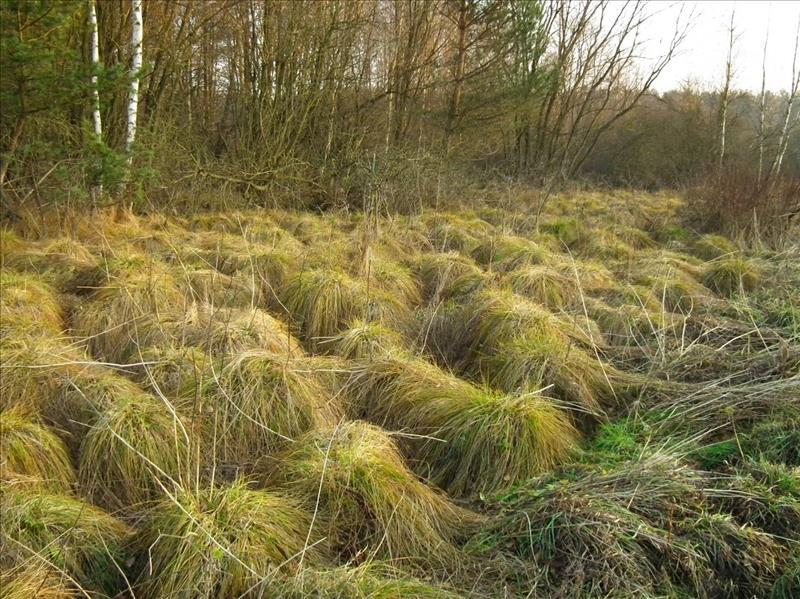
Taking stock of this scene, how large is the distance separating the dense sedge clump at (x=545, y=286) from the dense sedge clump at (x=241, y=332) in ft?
6.60

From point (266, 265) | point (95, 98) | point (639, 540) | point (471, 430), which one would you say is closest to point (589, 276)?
point (266, 265)

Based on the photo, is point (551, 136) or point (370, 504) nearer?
point (370, 504)

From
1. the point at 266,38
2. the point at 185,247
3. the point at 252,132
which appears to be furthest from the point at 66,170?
the point at 266,38

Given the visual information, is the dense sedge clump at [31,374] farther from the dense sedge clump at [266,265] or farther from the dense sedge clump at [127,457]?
the dense sedge clump at [266,265]

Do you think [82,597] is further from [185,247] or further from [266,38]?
[266,38]

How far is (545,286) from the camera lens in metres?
5.05

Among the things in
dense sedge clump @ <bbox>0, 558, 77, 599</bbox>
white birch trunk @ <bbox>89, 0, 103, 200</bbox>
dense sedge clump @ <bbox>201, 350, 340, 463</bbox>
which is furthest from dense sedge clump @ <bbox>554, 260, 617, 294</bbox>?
white birch trunk @ <bbox>89, 0, 103, 200</bbox>

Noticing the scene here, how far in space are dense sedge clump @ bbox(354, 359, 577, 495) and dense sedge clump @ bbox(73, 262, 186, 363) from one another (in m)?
1.53

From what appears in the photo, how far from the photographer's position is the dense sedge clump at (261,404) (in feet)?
9.72

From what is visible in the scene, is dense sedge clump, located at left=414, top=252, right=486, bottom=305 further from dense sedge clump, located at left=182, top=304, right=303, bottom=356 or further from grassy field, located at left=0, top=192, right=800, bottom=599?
dense sedge clump, located at left=182, top=304, right=303, bottom=356

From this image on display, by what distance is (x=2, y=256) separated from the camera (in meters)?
5.04

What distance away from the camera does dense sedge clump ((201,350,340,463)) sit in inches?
117

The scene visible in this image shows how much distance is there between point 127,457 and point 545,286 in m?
3.48

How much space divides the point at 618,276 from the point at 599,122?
15878 millimetres
